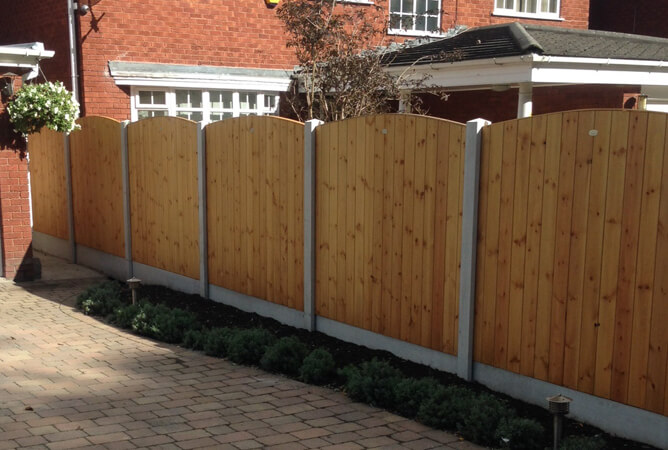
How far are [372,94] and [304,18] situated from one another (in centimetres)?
148

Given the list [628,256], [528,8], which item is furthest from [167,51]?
[628,256]

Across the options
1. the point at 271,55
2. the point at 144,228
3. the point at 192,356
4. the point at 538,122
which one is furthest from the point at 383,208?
the point at 271,55

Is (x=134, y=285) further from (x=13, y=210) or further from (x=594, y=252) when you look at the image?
(x=594, y=252)

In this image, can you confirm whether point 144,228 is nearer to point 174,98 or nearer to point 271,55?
point 174,98

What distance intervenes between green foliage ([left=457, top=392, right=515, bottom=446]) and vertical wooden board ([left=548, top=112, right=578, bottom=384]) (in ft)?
1.53

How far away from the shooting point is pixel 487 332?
581 cm

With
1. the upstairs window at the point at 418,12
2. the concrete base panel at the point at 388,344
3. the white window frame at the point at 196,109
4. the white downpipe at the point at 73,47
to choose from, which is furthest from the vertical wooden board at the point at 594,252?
the upstairs window at the point at 418,12

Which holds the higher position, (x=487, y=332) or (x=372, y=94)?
(x=372, y=94)

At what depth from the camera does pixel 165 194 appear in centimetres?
985

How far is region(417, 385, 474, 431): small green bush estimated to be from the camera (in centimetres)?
529

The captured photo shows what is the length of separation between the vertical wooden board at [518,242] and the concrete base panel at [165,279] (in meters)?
4.83

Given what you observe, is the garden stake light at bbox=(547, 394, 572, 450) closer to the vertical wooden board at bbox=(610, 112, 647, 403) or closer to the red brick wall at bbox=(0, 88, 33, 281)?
the vertical wooden board at bbox=(610, 112, 647, 403)

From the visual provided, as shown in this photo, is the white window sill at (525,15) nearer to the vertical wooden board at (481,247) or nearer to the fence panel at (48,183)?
the fence panel at (48,183)

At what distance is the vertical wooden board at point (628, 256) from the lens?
15.5 ft
